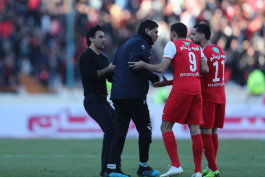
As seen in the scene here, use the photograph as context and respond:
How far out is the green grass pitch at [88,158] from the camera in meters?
8.01

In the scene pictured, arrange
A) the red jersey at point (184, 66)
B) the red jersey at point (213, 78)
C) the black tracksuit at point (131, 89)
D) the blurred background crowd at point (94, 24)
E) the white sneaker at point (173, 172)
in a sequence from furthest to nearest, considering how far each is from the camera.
Answer: the blurred background crowd at point (94, 24) → the red jersey at point (213, 78) → the black tracksuit at point (131, 89) → the red jersey at point (184, 66) → the white sneaker at point (173, 172)

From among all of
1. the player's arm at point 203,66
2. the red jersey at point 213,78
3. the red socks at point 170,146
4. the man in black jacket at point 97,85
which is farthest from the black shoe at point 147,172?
the player's arm at point 203,66

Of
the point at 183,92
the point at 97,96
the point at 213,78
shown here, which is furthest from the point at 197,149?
the point at 97,96

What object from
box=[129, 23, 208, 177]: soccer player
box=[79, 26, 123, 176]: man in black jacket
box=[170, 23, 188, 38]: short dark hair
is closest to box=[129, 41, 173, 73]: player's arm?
box=[129, 23, 208, 177]: soccer player

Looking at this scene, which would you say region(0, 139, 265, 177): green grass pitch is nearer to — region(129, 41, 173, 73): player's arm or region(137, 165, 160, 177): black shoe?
region(137, 165, 160, 177): black shoe

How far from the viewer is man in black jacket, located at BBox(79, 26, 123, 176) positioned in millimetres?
7393

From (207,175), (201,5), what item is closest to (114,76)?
(207,175)

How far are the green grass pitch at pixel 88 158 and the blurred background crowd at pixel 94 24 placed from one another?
6652 millimetres

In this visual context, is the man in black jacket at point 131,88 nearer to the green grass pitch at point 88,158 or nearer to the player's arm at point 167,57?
the player's arm at point 167,57

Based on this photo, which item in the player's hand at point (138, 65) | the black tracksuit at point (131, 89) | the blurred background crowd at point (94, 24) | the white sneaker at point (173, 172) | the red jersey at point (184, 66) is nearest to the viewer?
the white sneaker at point (173, 172)

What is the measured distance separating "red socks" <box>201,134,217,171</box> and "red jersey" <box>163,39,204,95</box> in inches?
29.3

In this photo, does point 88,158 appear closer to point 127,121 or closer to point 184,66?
point 127,121

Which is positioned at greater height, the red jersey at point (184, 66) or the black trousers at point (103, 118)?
the red jersey at point (184, 66)

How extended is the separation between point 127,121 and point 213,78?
1394 mm
